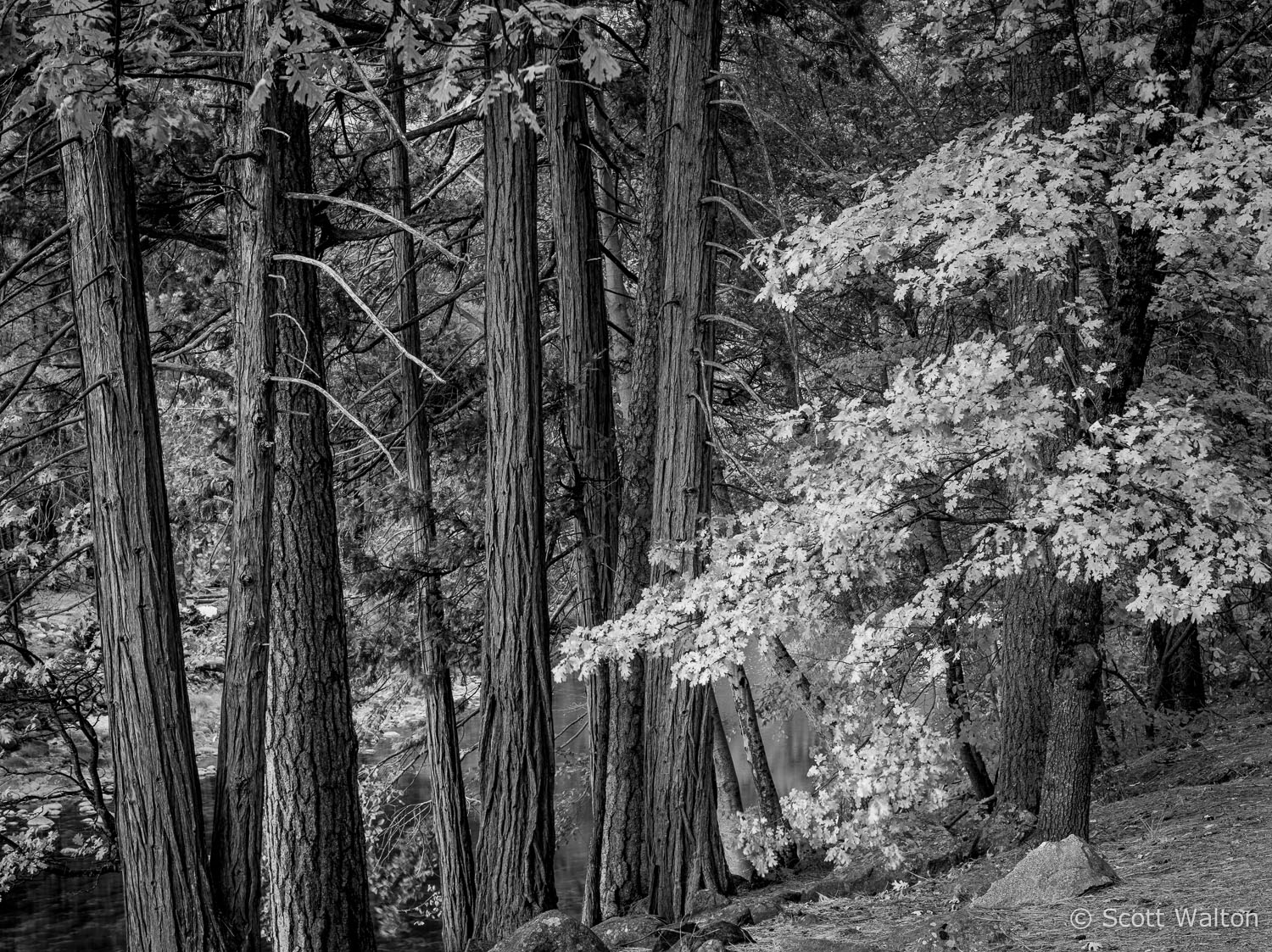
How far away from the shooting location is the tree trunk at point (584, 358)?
883cm

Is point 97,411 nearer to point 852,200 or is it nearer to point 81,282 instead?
point 81,282

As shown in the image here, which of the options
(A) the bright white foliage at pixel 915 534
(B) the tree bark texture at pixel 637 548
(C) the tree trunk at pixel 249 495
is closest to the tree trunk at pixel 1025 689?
(A) the bright white foliage at pixel 915 534

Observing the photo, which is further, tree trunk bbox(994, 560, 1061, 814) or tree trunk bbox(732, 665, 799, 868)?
tree trunk bbox(732, 665, 799, 868)

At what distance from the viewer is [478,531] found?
9039 mm

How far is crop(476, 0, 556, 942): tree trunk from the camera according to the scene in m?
7.10

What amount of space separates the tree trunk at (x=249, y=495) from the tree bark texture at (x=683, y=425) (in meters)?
2.79

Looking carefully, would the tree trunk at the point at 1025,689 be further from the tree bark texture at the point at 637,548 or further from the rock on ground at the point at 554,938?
the rock on ground at the point at 554,938

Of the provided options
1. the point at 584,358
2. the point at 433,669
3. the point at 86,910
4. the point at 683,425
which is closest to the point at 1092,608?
the point at 683,425

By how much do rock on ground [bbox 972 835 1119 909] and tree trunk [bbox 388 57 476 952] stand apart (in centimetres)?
514

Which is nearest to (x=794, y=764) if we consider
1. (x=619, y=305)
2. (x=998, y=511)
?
(x=619, y=305)

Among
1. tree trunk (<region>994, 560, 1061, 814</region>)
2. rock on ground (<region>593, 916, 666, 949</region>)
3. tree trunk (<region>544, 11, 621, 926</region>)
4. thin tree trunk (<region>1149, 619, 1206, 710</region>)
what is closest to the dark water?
tree trunk (<region>544, 11, 621, 926</region>)

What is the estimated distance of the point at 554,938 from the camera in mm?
5570

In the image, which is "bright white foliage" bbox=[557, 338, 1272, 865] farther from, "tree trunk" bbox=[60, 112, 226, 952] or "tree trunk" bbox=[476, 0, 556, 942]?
"tree trunk" bbox=[60, 112, 226, 952]

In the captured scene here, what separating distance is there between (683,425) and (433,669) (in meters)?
3.36
